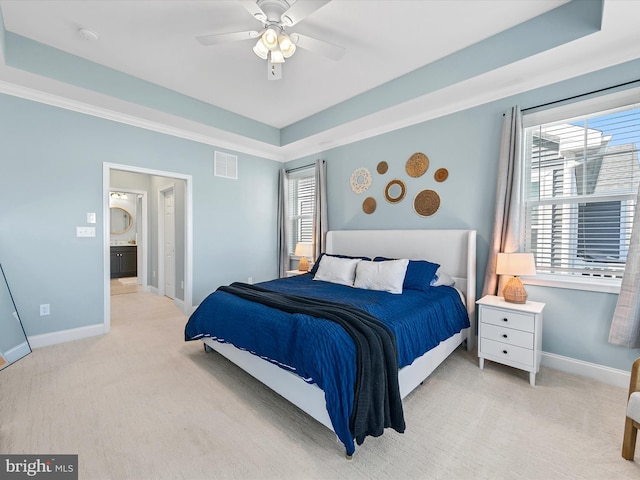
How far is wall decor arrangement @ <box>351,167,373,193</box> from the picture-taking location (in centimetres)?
414

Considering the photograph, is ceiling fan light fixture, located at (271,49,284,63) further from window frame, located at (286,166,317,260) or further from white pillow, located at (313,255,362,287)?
window frame, located at (286,166,317,260)

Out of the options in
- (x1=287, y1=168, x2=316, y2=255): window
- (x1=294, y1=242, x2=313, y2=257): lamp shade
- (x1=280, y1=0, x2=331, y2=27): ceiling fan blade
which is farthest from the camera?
(x1=287, y1=168, x2=316, y2=255): window

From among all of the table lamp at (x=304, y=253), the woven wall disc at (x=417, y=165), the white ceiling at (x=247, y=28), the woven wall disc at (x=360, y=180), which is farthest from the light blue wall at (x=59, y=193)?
the woven wall disc at (x=417, y=165)

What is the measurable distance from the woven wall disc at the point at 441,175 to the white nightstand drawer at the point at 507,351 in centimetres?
180

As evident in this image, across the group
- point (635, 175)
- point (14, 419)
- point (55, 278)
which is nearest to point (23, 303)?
point (55, 278)

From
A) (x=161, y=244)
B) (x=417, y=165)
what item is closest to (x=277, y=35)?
(x=417, y=165)

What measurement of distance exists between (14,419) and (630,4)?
4762mm

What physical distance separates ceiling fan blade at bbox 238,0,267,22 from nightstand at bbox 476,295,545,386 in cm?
288

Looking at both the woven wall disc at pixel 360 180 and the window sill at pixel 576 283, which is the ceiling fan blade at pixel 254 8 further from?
the window sill at pixel 576 283

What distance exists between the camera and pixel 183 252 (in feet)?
14.7

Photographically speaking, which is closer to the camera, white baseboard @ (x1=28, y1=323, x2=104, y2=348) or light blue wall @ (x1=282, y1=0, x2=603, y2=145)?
light blue wall @ (x1=282, y1=0, x2=603, y2=145)

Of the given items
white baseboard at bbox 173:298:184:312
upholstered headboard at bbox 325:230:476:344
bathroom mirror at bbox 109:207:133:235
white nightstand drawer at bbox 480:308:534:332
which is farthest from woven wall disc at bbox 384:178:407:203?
bathroom mirror at bbox 109:207:133:235

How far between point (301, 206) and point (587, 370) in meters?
4.20

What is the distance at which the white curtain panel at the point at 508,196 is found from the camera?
2.77m
